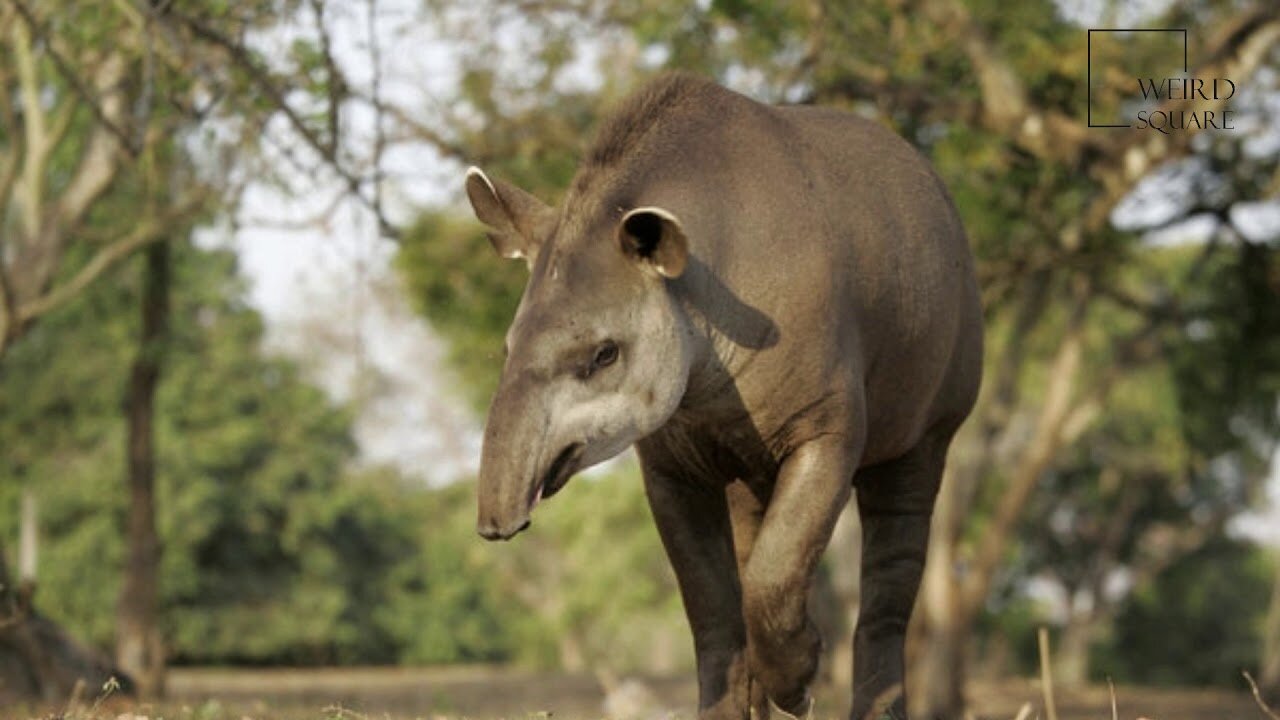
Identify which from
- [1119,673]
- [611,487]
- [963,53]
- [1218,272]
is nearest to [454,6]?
[963,53]

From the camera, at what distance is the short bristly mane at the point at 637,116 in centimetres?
537

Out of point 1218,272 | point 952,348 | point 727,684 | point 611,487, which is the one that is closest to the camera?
point 727,684

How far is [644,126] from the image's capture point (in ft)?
17.8

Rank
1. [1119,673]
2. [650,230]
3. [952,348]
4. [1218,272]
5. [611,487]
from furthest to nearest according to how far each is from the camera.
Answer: [1119,673]
[611,487]
[1218,272]
[952,348]
[650,230]

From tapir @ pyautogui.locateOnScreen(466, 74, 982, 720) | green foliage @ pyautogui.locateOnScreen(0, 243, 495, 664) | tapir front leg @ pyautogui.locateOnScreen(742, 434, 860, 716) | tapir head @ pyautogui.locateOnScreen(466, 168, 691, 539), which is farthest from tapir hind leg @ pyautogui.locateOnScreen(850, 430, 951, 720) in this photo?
green foliage @ pyautogui.locateOnScreen(0, 243, 495, 664)

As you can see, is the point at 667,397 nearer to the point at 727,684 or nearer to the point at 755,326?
the point at 755,326

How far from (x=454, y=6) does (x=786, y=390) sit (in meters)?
11.6

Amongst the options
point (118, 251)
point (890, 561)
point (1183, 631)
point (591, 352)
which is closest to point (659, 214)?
point (591, 352)

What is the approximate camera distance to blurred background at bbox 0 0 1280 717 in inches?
522

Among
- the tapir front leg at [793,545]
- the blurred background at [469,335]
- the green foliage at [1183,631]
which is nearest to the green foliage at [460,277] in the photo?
the blurred background at [469,335]

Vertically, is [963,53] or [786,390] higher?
[963,53]

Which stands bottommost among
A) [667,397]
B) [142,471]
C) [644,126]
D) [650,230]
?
[667,397]

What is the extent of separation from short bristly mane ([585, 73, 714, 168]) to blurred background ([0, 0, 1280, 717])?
75 cm

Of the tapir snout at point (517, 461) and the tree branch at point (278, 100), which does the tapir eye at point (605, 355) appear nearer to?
the tapir snout at point (517, 461)
